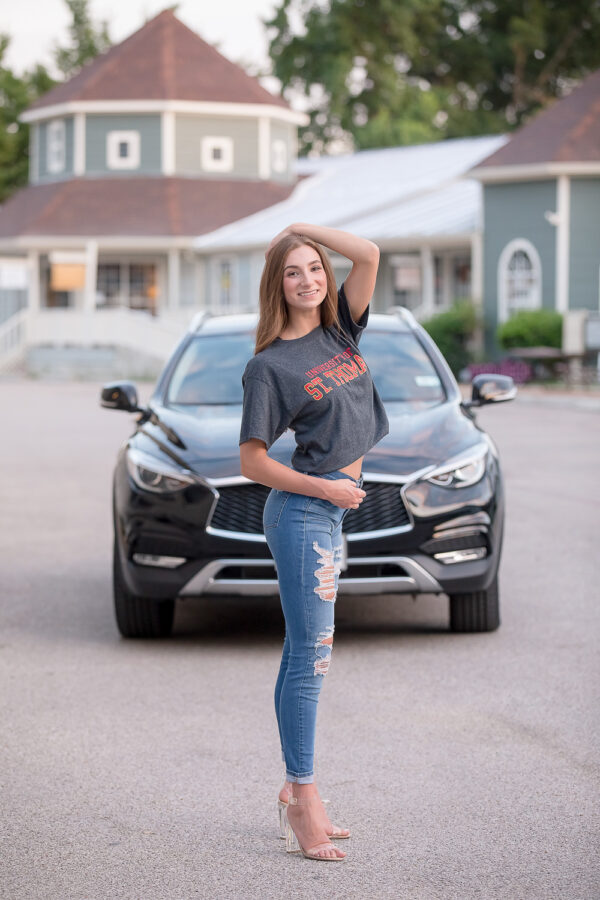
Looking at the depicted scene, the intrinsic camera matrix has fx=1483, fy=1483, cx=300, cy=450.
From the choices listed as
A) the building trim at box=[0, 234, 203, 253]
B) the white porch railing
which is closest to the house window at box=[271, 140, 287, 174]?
the building trim at box=[0, 234, 203, 253]

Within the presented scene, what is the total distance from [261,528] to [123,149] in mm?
40710

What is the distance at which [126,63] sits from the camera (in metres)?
47.6

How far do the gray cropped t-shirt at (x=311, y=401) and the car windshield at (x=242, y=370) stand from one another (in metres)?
3.97

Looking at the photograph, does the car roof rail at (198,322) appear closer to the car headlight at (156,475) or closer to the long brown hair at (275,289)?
the car headlight at (156,475)

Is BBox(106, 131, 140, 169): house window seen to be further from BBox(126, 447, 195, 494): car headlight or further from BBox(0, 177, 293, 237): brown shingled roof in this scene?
BBox(126, 447, 195, 494): car headlight

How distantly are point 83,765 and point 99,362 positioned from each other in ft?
121

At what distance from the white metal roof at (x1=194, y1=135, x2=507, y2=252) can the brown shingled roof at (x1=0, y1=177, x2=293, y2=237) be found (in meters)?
0.72

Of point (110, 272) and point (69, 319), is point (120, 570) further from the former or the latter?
point (110, 272)

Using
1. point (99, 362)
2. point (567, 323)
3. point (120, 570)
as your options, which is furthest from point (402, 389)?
point (99, 362)

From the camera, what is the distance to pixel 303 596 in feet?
14.6

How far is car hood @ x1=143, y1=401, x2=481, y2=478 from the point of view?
742 centimetres

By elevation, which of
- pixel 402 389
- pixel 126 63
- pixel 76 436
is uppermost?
pixel 126 63

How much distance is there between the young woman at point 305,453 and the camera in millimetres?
4375

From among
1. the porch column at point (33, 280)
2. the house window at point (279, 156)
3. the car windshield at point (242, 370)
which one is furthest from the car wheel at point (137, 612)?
the house window at point (279, 156)
